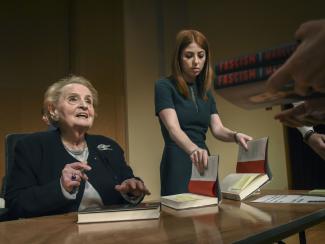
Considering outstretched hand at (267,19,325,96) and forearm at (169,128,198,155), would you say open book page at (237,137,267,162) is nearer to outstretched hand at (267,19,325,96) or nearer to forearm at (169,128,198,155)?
forearm at (169,128,198,155)

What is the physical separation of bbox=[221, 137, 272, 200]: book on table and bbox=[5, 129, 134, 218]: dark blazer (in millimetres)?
425

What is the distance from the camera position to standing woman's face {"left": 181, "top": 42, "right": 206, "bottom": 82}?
1.61 meters

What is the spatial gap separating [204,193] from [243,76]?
63 cm

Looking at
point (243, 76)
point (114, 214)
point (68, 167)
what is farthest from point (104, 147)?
point (243, 76)

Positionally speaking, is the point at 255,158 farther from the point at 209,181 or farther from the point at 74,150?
the point at 74,150

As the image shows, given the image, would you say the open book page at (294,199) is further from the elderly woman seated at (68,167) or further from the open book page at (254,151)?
the elderly woman seated at (68,167)

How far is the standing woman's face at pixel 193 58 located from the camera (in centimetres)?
161

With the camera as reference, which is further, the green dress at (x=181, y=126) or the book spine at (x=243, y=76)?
the green dress at (x=181, y=126)

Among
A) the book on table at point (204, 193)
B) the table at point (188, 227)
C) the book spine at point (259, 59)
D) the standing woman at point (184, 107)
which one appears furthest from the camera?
the standing woman at point (184, 107)

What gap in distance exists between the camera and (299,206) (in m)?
1.08

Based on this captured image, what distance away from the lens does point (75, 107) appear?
1.62 m

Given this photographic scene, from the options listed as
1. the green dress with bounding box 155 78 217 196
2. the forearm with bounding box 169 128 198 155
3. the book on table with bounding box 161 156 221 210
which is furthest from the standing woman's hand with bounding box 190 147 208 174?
the green dress with bounding box 155 78 217 196

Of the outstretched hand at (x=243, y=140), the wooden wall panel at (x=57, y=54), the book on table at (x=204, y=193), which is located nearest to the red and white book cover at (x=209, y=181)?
the book on table at (x=204, y=193)

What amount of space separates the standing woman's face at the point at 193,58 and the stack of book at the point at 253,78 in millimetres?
896
